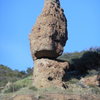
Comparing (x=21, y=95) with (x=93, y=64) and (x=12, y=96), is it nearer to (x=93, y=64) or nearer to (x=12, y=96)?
(x=12, y=96)

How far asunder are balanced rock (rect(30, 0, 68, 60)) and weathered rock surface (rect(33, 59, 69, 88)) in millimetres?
723

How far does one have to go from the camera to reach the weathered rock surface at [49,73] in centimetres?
2555

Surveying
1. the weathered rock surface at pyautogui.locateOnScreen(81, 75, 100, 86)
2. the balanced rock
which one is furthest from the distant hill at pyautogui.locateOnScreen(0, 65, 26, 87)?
the weathered rock surface at pyautogui.locateOnScreen(81, 75, 100, 86)

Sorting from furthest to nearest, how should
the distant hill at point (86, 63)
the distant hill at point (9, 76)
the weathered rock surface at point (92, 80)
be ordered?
the distant hill at point (9, 76) < the distant hill at point (86, 63) < the weathered rock surface at point (92, 80)

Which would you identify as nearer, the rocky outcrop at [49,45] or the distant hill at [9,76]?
the rocky outcrop at [49,45]

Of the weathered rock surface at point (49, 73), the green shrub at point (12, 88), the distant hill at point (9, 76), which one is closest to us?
the weathered rock surface at point (49, 73)

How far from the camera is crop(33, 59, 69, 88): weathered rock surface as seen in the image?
25547 mm

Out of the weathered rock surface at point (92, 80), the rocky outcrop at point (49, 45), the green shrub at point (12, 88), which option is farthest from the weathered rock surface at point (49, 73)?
Answer: the weathered rock surface at point (92, 80)

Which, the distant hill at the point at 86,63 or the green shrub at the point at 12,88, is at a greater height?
the distant hill at the point at 86,63

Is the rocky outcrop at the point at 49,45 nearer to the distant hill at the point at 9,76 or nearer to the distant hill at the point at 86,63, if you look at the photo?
the distant hill at the point at 86,63

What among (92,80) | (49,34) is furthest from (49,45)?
(92,80)

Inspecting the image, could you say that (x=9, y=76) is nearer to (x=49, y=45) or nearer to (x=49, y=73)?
(x=49, y=45)

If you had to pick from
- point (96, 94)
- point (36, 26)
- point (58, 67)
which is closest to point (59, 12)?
point (36, 26)

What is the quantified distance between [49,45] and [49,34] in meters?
0.76
